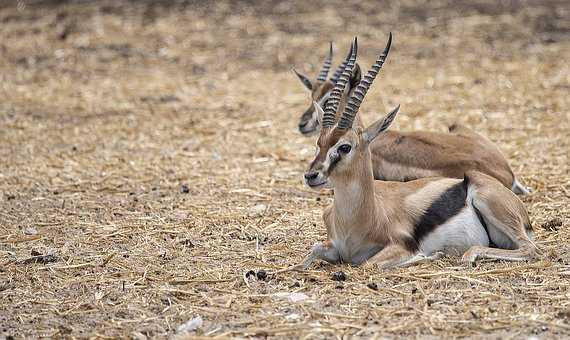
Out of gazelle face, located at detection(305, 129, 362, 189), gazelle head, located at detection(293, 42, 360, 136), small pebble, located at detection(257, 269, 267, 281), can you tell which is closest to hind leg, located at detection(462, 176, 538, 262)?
gazelle face, located at detection(305, 129, 362, 189)

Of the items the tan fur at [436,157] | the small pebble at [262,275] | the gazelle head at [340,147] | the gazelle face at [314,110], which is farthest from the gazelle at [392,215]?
the gazelle face at [314,110]

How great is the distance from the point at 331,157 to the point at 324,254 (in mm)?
648

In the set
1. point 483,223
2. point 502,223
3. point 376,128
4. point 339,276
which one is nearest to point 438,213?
point 483,223

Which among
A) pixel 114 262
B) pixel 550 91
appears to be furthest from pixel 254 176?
pixel 550 91

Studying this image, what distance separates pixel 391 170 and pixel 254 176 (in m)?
1.41

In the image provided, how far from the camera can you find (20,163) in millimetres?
9281

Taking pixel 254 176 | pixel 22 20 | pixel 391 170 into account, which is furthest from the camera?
pixel 22 20

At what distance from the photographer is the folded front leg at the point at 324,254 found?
19.8 feet

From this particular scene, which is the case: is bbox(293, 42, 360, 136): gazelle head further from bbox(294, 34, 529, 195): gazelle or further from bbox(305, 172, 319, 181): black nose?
bbox(305, 172, 319, 181): black nose

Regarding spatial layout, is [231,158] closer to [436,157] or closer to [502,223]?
[436,157]

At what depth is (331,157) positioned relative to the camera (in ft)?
19.1

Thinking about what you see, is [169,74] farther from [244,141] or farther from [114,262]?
[114,262]

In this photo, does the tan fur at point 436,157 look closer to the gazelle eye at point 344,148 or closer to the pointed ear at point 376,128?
the pointed ear at point 376,128

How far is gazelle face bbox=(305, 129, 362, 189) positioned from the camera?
575cm
